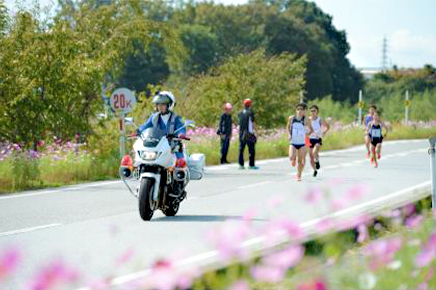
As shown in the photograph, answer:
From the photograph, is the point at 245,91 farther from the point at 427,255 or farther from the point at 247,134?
the point at 427,255

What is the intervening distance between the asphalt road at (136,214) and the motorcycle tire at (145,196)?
0.59 ft

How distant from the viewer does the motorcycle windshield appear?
41.1ft

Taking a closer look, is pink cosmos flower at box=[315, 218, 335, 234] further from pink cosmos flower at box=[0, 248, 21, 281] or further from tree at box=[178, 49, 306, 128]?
tree at box=[178, 49, 306, 128]

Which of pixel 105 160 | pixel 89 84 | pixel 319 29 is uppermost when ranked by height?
pixel 319 29

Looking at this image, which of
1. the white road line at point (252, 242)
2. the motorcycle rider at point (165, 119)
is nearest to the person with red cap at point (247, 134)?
the white road line at point (252, 242)

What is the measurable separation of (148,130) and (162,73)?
2989 inches

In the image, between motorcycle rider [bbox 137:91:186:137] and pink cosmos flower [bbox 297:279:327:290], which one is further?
motorcycle rider [bbox 137:91:186:137]

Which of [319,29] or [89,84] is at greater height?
[319,29]

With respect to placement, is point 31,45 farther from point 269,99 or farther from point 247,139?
point 269,99

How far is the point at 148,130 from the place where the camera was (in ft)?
41.8

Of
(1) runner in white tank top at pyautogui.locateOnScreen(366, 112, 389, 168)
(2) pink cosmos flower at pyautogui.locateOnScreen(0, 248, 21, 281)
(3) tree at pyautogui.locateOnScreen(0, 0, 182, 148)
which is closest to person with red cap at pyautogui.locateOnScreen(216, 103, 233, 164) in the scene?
(3) tree at pyautogui.locateOnScreen(0, 0, 182, 148)

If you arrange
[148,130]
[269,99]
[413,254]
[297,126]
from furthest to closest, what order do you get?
[269,99]
[297,126]
[148,130]
[413,254]

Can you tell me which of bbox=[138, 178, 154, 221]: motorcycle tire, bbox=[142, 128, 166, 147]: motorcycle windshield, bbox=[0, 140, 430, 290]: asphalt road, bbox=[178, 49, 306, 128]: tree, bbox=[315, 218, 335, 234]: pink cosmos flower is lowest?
bbox=[0, 140, 430, 290]: asphalt road

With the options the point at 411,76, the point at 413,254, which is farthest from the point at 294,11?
the point at 413,254
